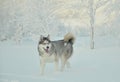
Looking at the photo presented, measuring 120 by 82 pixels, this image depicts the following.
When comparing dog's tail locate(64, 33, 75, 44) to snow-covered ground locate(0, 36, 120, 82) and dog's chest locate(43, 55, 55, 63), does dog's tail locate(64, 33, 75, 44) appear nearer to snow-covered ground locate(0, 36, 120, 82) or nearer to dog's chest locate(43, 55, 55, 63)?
snow-covered ground locate(0, 36, 120, 82)

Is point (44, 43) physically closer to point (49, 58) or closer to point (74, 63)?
point (49, 58)

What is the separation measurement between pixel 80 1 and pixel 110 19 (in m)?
0.26

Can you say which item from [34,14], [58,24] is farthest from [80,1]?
[34,14]

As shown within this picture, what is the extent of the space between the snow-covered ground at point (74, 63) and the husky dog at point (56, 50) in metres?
0.04

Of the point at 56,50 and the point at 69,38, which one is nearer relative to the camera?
the point at 69,38

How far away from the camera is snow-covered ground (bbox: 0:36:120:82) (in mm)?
1848

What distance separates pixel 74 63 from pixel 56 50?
0.55 feet

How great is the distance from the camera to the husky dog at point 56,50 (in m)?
1.96

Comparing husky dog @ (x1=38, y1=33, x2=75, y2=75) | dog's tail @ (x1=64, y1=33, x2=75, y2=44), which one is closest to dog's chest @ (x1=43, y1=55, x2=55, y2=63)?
husky dog @ (x1=38, y1=33, x2=75, y2=75)

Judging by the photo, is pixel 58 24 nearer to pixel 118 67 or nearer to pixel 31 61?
pixel 31 61

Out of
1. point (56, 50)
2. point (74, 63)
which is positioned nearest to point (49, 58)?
point (56, 50)

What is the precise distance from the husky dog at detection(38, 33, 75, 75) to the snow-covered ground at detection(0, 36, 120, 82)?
4 cm

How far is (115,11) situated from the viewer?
1915mm

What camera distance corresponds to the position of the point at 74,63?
6.50 feet
